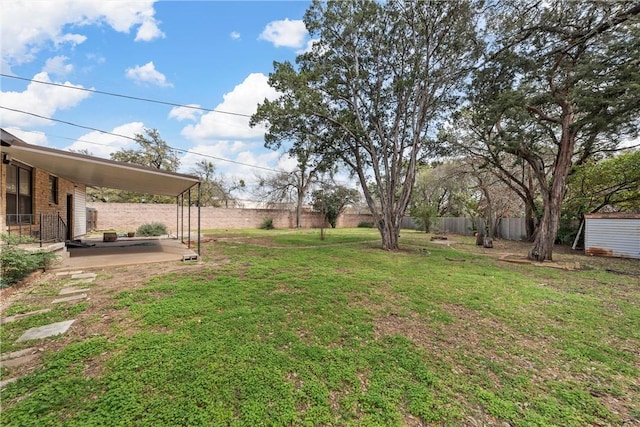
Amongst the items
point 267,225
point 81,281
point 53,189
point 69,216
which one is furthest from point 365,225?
point 81,281

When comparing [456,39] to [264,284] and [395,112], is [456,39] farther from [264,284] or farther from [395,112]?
[264,284]

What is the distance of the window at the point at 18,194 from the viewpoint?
5.83m

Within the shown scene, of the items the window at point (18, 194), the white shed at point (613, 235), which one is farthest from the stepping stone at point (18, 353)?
the white shed at point (613, 235)

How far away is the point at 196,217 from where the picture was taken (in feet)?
60.9

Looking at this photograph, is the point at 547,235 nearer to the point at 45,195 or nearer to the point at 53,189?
the point at 45,195

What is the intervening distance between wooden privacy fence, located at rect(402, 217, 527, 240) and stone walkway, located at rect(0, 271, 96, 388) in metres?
18.5

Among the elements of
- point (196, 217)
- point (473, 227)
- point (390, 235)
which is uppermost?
point (196, 217)

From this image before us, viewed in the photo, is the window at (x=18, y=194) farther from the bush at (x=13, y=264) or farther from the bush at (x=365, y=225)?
the bush at (x=365, y=225)

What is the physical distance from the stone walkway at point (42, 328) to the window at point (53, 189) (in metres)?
5.60

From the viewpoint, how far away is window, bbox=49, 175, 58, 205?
26.6ft

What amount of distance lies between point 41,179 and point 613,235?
61.1 ft

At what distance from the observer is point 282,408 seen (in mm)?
1864

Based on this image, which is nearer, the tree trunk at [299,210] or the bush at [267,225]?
the bush at [267,225]

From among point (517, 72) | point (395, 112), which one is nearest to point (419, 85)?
point (395, 112)
